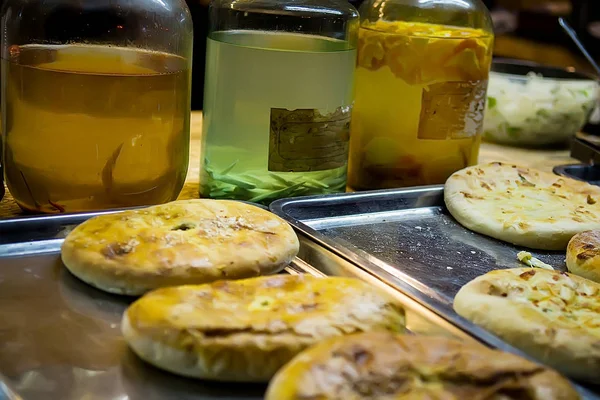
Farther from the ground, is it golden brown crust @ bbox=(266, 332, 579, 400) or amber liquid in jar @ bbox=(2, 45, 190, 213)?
amber liquid in jar @ bbox=(2, 45, 190, 213)

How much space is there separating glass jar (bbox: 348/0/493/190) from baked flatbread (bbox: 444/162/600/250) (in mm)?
68

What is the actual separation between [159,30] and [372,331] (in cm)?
55

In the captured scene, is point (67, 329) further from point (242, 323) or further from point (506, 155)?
point (506, 155)

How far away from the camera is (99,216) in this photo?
92 cm

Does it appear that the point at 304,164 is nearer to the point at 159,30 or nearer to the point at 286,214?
the point at 286,214

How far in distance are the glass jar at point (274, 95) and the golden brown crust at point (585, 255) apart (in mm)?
350

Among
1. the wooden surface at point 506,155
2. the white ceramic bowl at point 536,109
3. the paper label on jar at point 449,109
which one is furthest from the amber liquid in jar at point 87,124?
the white ceramic bowl at point 536,109

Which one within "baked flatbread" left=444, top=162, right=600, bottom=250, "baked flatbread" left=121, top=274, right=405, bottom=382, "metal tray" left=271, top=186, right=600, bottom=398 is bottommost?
"metal tray" left=271, top=186, right=600, bottom=398

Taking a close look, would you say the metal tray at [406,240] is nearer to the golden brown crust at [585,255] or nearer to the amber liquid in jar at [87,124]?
the golden brown crust at [585,255]

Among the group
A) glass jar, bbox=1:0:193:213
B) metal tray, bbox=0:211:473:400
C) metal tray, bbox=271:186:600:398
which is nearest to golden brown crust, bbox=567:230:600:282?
metal tray, bbox=271:186:600:398

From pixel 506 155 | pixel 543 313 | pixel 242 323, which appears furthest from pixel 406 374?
pixel 506 155

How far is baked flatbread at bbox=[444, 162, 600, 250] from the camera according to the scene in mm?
1084

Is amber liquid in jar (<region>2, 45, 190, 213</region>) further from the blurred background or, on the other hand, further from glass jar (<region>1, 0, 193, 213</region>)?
the blurred background

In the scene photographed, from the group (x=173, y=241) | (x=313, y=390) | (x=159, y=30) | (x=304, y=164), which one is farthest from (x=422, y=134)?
(x=313, y=390)
